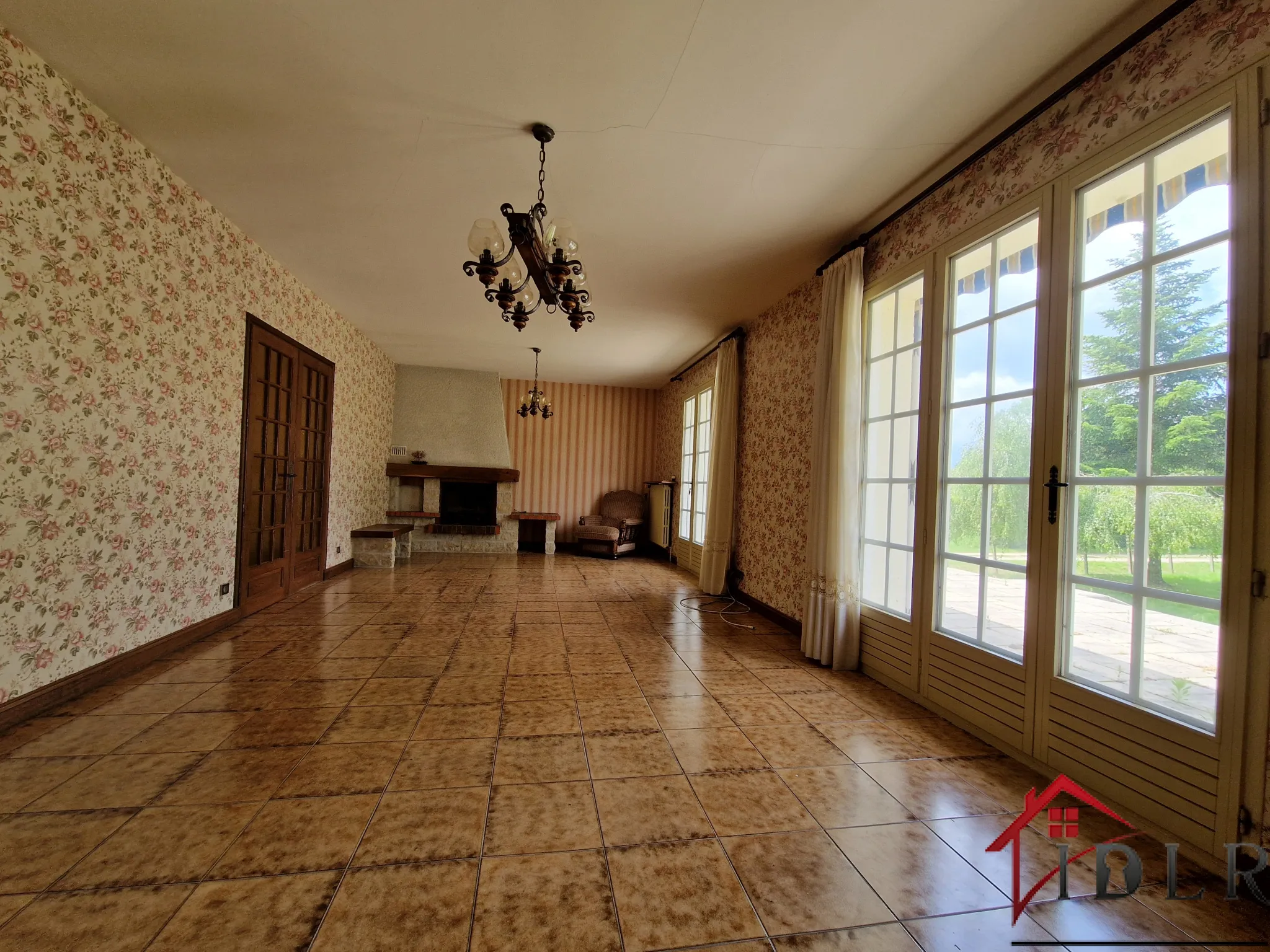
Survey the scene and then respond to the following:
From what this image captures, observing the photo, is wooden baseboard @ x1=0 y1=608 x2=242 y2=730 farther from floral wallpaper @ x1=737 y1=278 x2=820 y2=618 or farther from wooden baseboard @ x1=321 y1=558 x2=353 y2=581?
floral wallpaper @ x1=737 y1=278 x2=820 y2=618

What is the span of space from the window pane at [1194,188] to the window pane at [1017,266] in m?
0.43

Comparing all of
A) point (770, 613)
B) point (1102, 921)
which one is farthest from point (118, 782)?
point (770, 613)

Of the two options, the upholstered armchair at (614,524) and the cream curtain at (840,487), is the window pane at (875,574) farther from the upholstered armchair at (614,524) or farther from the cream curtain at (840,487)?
the upholstered armchair at (614,524)

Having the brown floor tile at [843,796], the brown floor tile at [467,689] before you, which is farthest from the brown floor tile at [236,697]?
the brown floor tile at [843,796]

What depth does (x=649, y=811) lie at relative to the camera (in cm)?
170

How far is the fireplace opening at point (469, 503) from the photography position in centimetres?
788

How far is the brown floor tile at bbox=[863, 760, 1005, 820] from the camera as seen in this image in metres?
1.76

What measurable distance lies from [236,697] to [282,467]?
2446 millimetres

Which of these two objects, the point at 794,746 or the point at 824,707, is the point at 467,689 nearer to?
the point at 794,746

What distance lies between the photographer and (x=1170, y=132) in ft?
5.51

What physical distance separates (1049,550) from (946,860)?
1.17 meters

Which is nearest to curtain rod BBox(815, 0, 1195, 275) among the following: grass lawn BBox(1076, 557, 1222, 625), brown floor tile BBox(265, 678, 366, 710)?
grass lawn BBox(1076, 557, 1222, 625)

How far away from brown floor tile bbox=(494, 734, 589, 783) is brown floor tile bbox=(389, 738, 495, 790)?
0.05 m

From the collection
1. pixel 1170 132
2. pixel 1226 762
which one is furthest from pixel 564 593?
pixel 1170 132
